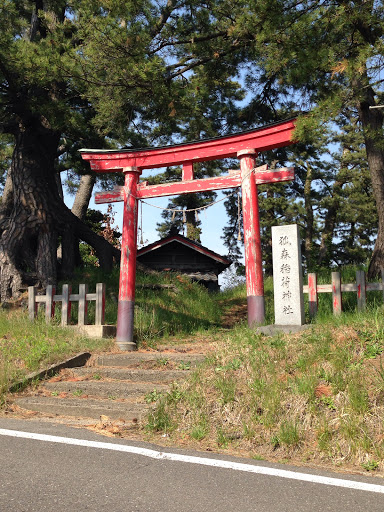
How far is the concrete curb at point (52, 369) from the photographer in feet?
22.2

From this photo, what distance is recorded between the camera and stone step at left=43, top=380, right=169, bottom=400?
249 inches

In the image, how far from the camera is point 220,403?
527cm

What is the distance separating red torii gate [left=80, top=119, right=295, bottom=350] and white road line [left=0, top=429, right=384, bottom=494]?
3.90 metres

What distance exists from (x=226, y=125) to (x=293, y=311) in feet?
30.4

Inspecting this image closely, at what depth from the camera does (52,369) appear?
7.31 meters

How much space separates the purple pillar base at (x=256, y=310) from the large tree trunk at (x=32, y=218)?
616cm

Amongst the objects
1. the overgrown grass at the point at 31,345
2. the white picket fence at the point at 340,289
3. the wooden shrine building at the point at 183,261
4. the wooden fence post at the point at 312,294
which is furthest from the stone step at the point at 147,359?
the wooden shrine building at the point at 183,261

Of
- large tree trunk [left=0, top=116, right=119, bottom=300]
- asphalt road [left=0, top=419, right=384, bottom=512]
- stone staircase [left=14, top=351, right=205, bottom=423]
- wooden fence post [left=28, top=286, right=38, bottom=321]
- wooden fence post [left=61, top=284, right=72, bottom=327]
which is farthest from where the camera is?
large tree trunk [left=0, top=116, right=119, bottom=300]

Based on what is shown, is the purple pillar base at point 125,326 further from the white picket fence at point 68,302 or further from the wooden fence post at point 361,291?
the wooden fence post at point 361,291

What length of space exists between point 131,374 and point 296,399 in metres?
2.88

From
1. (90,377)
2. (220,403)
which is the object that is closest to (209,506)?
(220,403)

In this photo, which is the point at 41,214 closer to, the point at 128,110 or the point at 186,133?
the point at 128,110

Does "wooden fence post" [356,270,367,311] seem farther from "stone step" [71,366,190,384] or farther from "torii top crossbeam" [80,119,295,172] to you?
"stone step" [71,366,190,384]

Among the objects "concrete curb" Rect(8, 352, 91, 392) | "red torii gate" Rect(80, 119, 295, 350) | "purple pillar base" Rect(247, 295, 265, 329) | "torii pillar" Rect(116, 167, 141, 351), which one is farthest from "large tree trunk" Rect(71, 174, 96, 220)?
"purple pillar base" Rect(247, 295, 265, 329)
